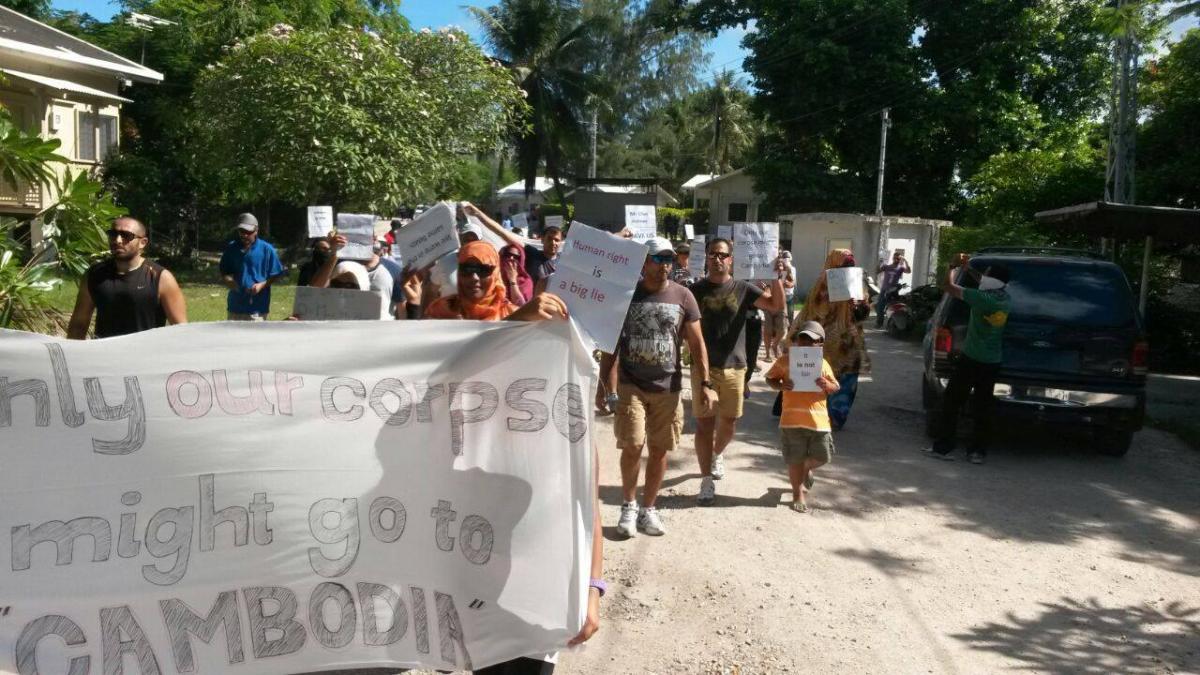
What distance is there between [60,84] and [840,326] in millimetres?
17775

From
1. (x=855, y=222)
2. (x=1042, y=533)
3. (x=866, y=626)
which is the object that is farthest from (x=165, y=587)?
(x=855, y=222)

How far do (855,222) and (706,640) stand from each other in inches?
910

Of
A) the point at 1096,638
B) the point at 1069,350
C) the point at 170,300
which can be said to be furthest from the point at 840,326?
the point at 170,300

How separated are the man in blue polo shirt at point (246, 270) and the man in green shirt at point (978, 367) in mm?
6031

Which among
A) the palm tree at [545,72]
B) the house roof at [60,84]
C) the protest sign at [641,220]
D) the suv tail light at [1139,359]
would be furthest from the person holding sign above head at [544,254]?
the palm tree at [545,72]

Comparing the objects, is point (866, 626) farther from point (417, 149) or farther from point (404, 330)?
point (417, 149)

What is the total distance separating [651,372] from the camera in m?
5.98

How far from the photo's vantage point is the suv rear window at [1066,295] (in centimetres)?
874

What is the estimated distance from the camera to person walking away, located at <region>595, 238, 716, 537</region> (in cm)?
599

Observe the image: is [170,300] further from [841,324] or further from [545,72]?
[545,72]

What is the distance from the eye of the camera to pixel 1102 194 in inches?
863

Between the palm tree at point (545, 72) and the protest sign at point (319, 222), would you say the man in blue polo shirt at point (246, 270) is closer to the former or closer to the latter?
the protest sign at point (319, 222)

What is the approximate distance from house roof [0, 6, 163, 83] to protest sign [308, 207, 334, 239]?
1134cm

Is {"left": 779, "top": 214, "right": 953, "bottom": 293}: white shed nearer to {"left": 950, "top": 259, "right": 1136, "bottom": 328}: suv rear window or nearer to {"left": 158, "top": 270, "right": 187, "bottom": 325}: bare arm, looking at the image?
{"left": 950, "top": 259, "right": 1136, "bottom": 328}: suv rear window
